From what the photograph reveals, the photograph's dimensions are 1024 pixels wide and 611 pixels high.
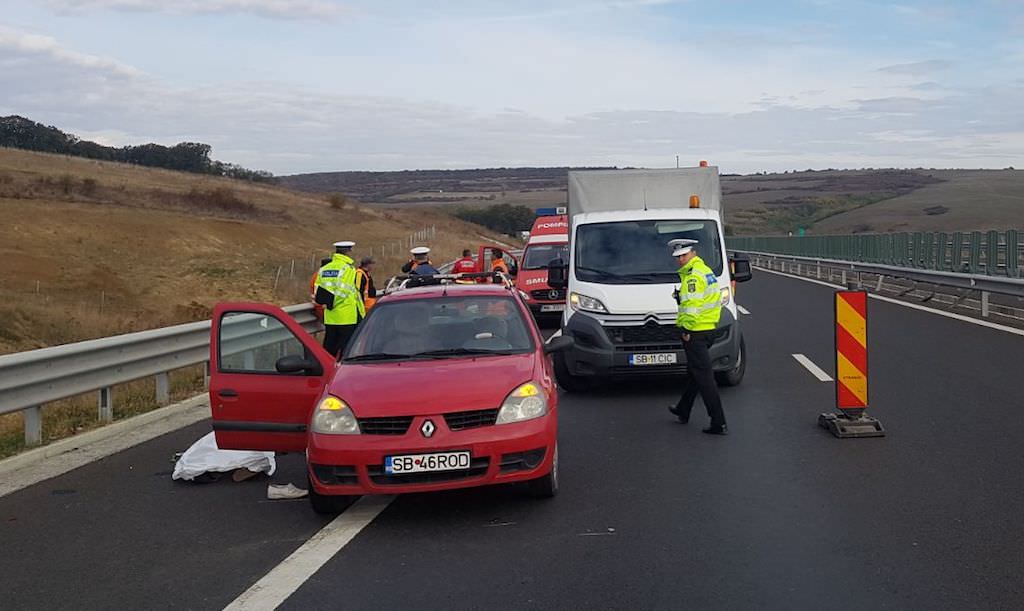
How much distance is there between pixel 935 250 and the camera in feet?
93.0

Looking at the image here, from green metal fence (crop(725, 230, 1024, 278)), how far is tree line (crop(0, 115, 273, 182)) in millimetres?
84751

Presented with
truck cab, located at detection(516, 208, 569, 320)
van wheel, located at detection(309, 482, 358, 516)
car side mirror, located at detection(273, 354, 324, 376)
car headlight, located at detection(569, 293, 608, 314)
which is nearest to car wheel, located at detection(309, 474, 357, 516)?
van wheel, located at detection(309, 482, 358, 516)

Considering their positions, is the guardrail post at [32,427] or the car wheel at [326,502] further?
the guardrail post at [32,427]

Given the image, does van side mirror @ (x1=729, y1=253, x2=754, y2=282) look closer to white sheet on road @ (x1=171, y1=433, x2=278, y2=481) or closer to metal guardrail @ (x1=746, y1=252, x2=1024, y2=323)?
metal guardrail @ (x1=746, y1=252, x2=1024, y2=323)

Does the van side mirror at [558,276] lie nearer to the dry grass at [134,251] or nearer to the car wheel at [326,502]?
the dry grass at [134,251]

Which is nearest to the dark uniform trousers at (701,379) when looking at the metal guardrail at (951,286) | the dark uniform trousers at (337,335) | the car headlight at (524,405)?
the metal guardrail at (951,286)

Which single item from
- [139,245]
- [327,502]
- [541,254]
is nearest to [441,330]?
[327,502]

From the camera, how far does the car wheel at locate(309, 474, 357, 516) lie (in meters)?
6.78

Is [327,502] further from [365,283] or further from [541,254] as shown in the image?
[541,254]

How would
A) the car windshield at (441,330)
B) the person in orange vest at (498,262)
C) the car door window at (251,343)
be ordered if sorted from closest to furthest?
the car door window at (251,343)
the car windshield at (441,330)
the person in orange vest at (498,262)

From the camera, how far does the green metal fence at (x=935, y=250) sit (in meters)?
21.8

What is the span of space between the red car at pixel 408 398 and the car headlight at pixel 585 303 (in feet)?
11.3

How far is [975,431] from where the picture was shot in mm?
8969

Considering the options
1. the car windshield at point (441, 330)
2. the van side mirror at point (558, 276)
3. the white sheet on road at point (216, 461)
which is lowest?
the white sheet on road at point (216, 461)
